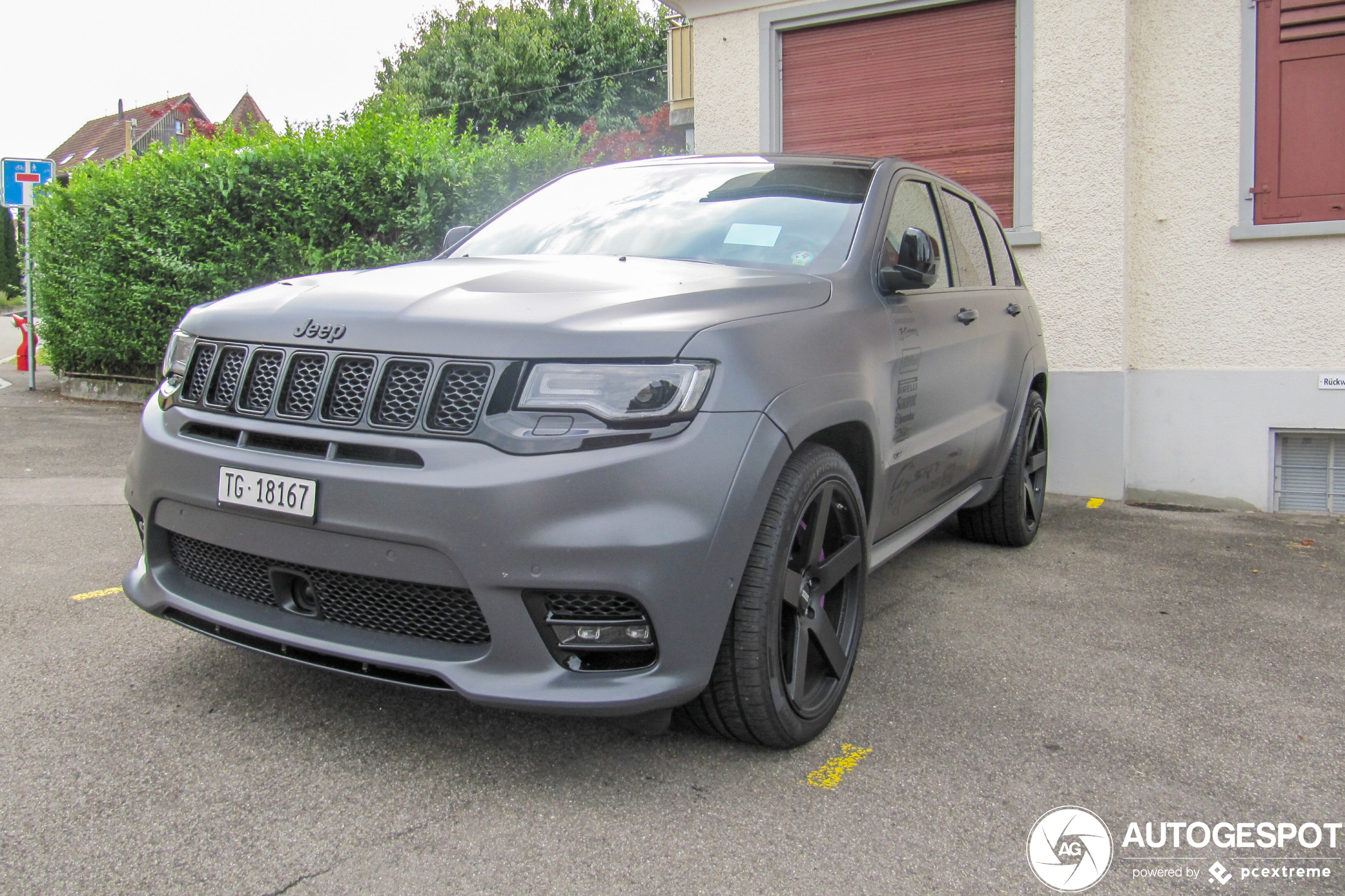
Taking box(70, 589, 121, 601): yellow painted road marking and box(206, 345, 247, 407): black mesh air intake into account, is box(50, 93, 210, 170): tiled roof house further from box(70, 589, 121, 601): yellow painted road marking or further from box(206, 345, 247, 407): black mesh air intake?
box(206, 345, 247, 407): black mesh air intake

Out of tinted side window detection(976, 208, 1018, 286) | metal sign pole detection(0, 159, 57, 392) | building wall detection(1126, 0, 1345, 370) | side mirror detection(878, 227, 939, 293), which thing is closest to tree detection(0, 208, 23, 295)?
metal sign pole detection(0, 159, 57, 392)

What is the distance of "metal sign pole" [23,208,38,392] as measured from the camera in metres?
11.9

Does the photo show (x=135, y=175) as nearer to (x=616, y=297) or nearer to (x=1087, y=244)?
(x=1087, y=244)

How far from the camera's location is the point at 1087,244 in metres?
6.75

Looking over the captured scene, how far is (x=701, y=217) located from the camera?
3.53 m

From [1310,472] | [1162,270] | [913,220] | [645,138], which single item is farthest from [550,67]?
[913,220]

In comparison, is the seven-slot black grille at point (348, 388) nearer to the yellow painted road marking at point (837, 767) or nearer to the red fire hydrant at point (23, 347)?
the yellow painted road marking at point (837, 767)

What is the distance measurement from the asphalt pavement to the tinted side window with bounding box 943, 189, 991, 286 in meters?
1.44

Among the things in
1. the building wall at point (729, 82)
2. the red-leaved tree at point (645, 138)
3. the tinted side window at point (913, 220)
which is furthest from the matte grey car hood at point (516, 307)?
the red-leaved tree at point (645, 138)

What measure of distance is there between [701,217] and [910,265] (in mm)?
698

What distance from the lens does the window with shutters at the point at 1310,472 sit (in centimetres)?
645

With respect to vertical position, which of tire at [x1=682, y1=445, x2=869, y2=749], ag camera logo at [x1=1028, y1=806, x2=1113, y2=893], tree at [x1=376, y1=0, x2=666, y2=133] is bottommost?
ag camera logo at [x1=1028, y1=806, x2=1113, y2=893]

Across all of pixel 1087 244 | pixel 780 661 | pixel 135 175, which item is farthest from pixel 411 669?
pixel 135 175

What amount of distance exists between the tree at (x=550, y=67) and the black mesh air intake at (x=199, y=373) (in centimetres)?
3032
